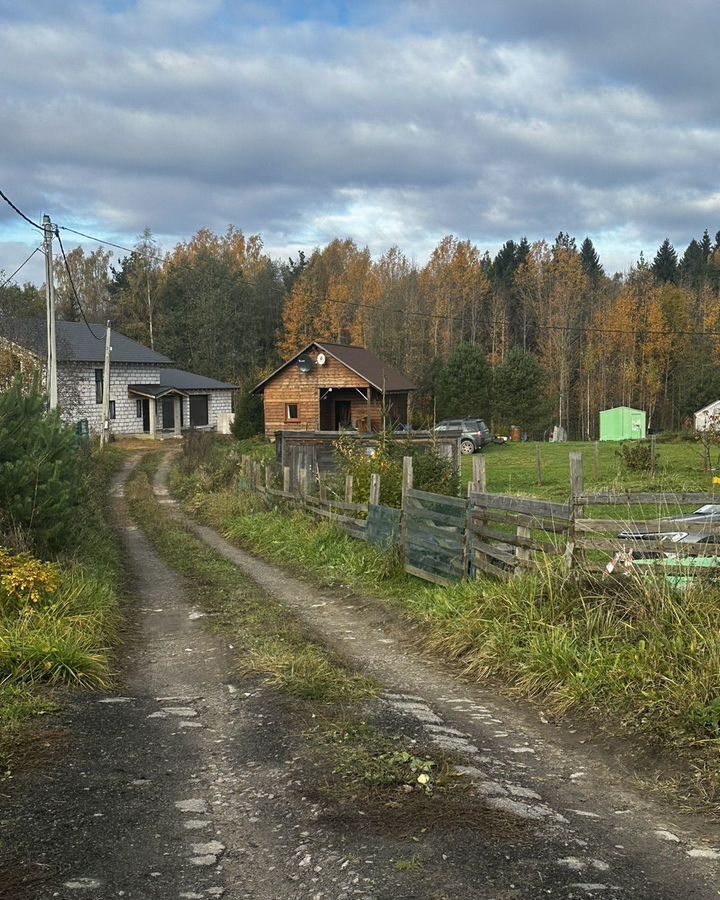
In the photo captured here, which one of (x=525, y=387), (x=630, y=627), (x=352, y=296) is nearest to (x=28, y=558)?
(x=630, y=627)

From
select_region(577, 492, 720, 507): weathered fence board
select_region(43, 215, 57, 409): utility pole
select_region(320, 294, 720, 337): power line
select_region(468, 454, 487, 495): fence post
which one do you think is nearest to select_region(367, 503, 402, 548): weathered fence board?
select_region(468, 454, 487, 495): fence post

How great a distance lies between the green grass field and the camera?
2150 centimetres

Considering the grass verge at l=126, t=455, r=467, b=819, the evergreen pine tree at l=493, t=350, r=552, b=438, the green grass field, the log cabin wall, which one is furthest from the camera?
the evergreen pine tree at l=493, t=350, r=552, b=438

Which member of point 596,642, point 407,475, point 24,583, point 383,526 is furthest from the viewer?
point 383,526

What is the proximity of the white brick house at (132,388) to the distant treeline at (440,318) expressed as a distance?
12.0m

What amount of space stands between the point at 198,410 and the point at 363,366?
49.8ft

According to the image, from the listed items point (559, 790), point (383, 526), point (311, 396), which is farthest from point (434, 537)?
point (311, 396)

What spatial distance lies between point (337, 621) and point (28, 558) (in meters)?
3.57

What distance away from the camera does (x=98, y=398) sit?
46812 mm

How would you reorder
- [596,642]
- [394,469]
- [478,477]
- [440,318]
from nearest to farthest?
1. [596,642]
2. [478,477]
3. [394,469]
4. [440,318]

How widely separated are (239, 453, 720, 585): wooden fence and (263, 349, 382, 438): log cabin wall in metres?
26.4

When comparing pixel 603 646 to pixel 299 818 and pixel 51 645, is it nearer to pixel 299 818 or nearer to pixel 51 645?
pixel 299 818

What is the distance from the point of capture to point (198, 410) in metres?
52.7

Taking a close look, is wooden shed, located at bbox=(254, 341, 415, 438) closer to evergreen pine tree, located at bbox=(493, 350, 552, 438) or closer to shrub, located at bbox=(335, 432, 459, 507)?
evergreen pine tree, located at bbox=(493, 350, 552, 438)
